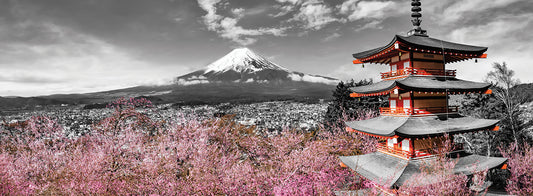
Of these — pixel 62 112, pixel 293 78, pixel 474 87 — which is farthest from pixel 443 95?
pixel 293 78

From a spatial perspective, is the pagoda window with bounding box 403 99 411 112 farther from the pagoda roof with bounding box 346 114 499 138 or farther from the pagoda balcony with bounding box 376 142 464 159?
the pagoda balcony with bounding box 376 142 464 159

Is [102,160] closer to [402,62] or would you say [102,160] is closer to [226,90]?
[402,62]

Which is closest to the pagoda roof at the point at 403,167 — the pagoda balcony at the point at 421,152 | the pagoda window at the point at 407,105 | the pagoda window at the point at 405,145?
the pagoda balcony at the point at 421,152

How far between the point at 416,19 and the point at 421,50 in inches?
105

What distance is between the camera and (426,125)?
412 inches

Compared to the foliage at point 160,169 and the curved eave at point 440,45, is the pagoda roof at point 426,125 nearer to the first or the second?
the curved eave at point 440,45

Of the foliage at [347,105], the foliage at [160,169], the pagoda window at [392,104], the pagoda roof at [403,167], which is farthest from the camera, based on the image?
the foliage at [347,105]

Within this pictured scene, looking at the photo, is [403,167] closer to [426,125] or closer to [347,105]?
[426,125]

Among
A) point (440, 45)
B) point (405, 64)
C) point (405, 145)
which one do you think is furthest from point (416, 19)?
point (405, 145)

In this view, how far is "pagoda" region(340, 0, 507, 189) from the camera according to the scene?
1027 centimetres

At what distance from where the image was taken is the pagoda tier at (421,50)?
34.2 feet

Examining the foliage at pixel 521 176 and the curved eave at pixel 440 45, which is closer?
the curved eave at pixel 440 45

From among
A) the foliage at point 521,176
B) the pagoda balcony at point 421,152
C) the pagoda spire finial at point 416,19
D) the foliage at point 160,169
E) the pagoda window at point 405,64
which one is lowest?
the foliage at point 521,176

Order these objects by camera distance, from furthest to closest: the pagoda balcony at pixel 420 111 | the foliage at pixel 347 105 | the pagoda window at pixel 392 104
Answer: the foliage at pixel 347 105, the pagoda window at pixel 392 104, the pagoda balcony at pixel 420 111
